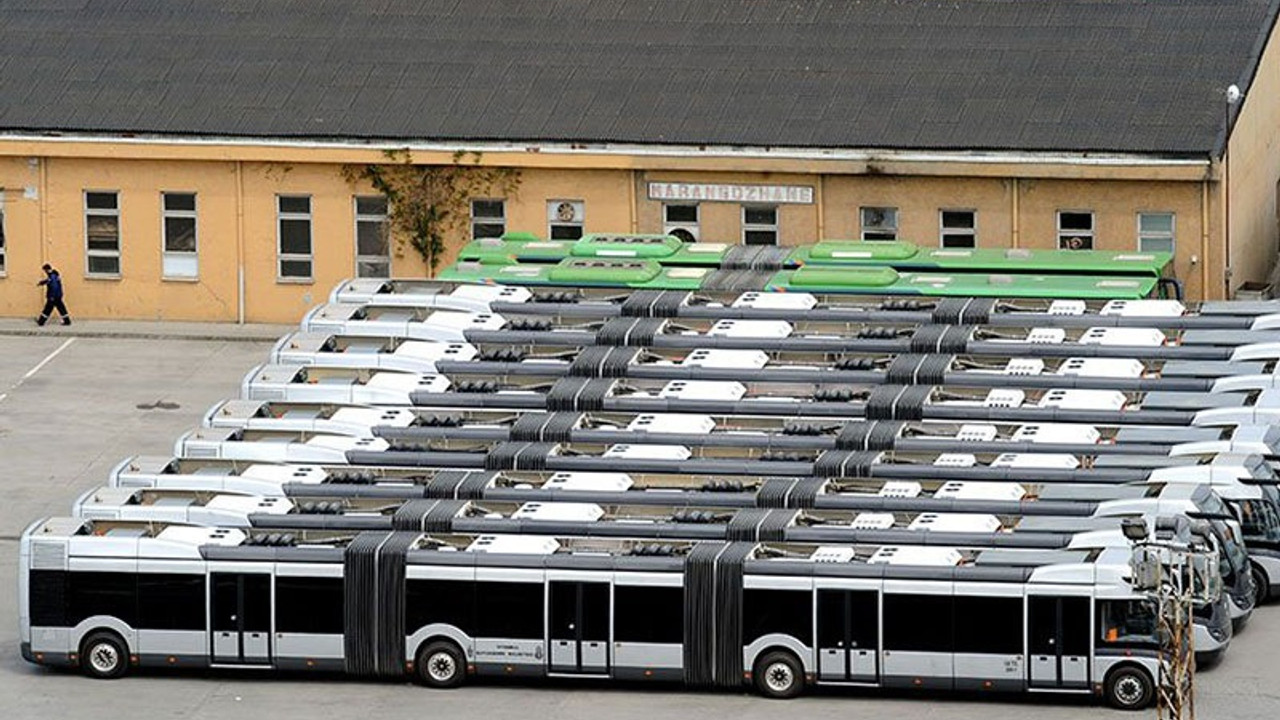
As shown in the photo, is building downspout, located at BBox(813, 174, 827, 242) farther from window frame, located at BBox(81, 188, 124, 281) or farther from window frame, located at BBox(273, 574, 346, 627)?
window frame, located at BBox(273, 574, 346, 627)

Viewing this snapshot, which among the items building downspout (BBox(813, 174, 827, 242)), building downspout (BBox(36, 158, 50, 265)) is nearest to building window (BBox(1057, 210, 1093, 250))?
building downspout (BBox(813, 174, 827, 242))

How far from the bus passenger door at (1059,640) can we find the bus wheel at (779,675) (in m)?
3.09

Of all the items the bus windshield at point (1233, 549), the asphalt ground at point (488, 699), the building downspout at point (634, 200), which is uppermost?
the building downspout at point (634, 200)

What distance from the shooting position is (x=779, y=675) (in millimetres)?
48250

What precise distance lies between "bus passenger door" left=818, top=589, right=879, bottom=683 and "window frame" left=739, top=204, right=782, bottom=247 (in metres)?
21.6

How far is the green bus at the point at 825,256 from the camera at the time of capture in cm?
6303

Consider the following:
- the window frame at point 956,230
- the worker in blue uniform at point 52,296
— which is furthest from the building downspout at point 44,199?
the window frame at point 956,230

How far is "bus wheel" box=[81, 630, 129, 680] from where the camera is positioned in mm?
49656

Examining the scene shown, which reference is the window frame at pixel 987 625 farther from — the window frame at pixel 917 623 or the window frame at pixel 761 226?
the window frame at pixel 761 226

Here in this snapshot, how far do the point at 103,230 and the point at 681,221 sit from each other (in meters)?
11.5

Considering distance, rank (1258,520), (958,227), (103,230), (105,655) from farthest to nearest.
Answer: (103,230) → (958,227) → (1258,520) → (105,655)

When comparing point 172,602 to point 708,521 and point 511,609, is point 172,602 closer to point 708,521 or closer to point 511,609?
point 511,609

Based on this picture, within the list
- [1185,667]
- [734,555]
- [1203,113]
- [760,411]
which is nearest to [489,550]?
[734,555]

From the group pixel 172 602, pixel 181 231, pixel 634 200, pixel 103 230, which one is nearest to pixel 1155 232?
pixel 634 200
